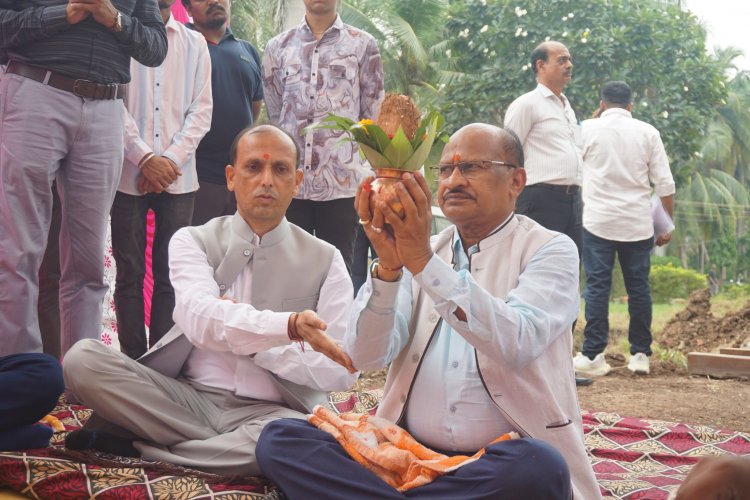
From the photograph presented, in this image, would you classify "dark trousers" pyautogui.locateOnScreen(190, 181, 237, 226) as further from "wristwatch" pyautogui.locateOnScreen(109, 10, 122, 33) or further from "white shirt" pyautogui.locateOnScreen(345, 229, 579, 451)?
"white shirt" pyautogui.locateOnScreen(345, 229, 579, 451)

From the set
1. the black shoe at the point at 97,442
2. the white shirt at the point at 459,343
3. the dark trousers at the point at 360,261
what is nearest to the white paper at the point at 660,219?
the dark trousers at the point at 360,261

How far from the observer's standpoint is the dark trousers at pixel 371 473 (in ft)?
9.89

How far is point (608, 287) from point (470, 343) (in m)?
5.08

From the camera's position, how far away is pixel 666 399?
281 inches

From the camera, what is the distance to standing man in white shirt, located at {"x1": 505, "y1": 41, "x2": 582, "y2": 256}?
7406 millimetres

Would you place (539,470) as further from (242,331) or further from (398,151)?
(242,331)

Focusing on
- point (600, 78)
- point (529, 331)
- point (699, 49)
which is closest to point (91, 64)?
point (529, 331)

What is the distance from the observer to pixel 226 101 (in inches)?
239

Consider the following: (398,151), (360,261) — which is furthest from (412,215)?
(360,261)

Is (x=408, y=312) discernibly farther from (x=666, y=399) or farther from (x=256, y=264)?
(x=666, y=399)

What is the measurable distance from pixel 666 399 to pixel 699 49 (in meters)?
14.8

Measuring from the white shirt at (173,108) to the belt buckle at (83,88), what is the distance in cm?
68

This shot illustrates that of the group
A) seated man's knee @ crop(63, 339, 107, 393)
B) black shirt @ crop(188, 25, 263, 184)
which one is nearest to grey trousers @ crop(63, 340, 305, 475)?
seated man's knee @ crop(63, 339, 107, 393)

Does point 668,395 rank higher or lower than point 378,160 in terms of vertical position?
lower
